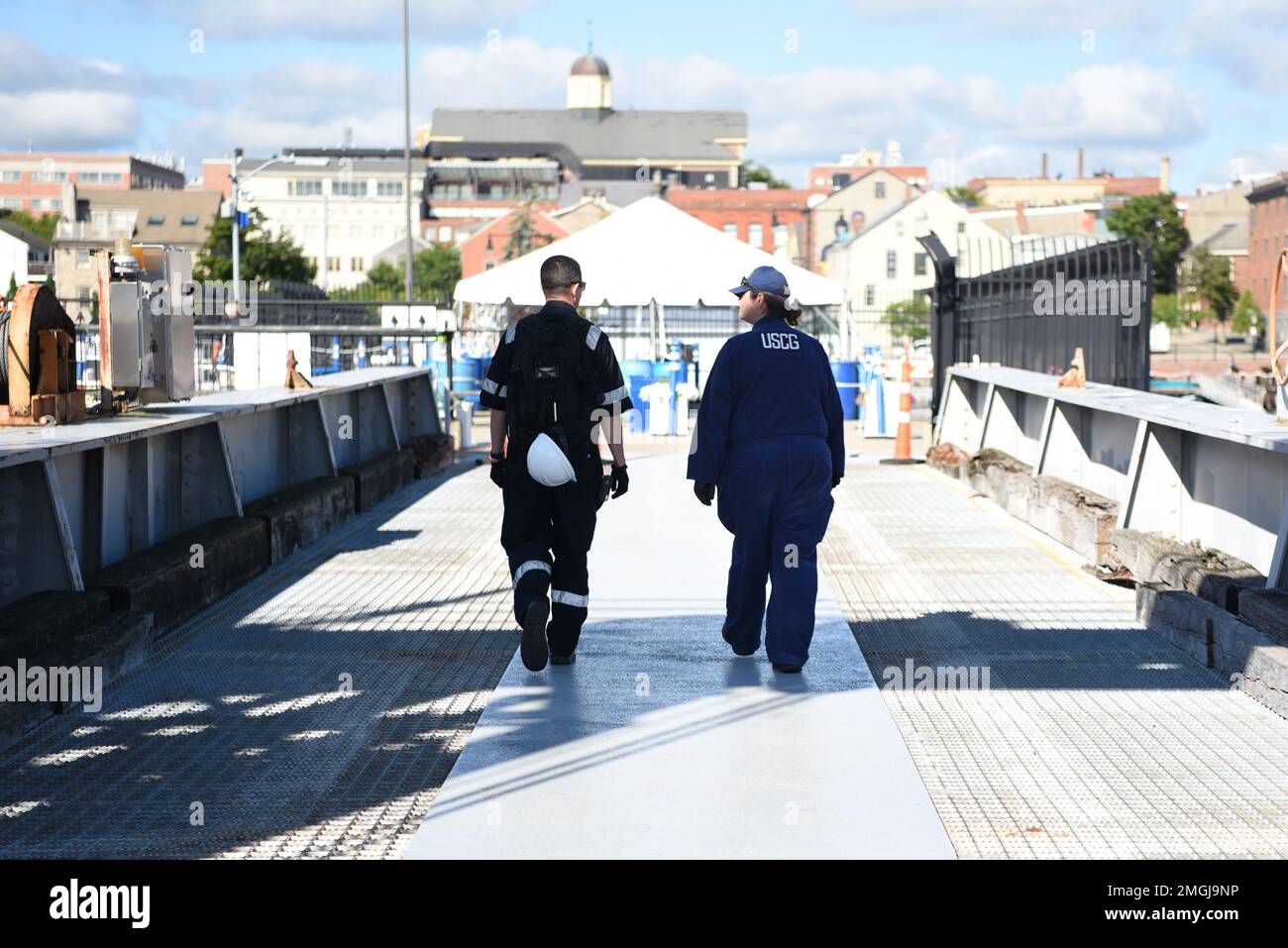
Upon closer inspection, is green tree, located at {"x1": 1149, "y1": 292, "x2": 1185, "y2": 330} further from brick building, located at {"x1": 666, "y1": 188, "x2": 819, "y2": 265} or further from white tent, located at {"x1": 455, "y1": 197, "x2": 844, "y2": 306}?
white tent, located at {"x1": 455, "y1": 197, "x2": 844, "y2": 306}

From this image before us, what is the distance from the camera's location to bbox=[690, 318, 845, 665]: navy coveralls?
7.66 meters

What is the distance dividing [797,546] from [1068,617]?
2.58m

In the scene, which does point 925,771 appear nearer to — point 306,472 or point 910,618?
point 910,618

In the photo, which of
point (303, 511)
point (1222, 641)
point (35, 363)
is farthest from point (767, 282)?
point (303, 511)

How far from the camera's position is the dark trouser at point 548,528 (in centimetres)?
764

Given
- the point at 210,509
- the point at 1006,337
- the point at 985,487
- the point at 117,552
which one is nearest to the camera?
the point at 117,552

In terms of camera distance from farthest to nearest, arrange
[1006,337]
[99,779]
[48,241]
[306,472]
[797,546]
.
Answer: [48,241] → [1006,337] → [306,472] → [797,546] → [99,779]

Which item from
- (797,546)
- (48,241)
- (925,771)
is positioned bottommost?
(925,771)

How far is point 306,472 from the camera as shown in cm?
1428

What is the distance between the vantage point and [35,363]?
352 inches

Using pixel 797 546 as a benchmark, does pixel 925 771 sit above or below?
below

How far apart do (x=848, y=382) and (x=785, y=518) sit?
2153cm

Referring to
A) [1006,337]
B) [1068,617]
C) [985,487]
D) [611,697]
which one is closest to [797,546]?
[611,697]

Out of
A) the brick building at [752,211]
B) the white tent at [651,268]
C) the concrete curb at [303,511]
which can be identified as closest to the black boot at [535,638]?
the concrete curb at [303,511]
